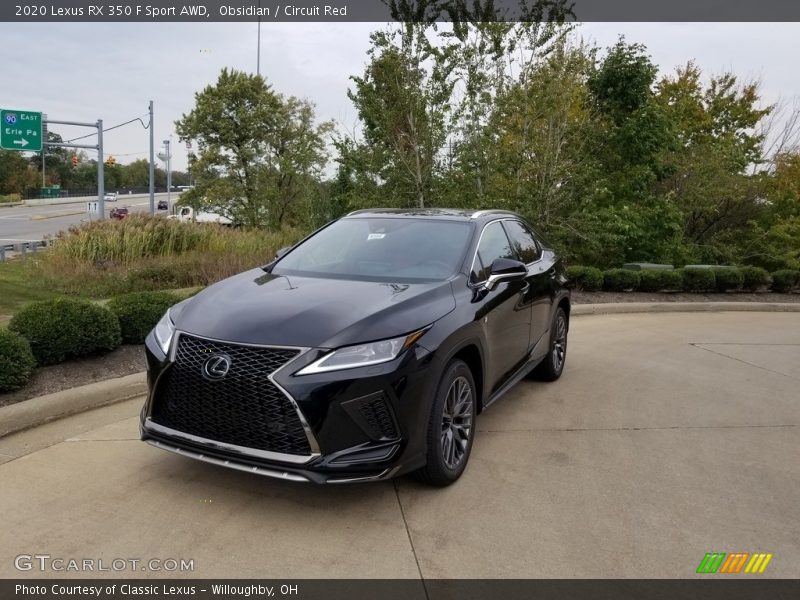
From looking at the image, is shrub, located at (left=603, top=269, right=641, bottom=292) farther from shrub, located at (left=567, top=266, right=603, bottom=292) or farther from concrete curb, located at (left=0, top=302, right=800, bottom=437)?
concrete curb, located at (left=0, top=302, right=800, bottom=437)

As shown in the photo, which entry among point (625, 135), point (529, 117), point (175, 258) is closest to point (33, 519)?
point (175, 258)

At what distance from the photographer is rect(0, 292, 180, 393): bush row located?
4.77 meters

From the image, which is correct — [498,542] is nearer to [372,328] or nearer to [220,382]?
[372,328]

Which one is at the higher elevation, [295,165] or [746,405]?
[295,165]

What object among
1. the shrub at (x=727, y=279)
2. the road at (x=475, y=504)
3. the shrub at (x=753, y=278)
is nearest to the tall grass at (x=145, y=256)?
the road at (x=475, y=504)

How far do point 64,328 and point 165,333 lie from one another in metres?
2.22

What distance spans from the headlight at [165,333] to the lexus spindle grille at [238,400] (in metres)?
0.22

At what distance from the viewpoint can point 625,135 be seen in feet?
49.1

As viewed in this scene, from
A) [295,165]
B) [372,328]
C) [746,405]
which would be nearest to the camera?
[372,328]

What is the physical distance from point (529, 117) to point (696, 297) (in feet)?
16.5

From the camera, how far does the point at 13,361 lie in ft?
15.5

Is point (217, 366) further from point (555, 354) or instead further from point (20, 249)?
point (20, 249)

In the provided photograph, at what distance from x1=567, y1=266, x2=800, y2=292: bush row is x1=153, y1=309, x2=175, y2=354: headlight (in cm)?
920

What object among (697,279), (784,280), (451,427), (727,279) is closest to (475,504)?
(451,427)
